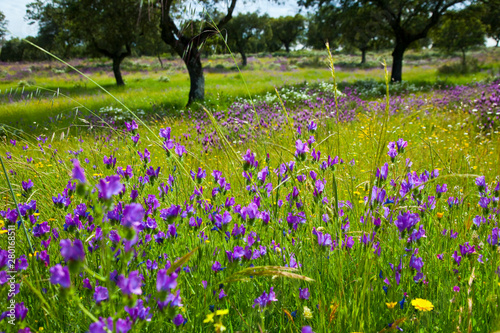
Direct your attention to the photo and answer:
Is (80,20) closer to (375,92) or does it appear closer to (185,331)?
(375,92)

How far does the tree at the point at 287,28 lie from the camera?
75.8 metres

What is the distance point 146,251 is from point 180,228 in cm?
37

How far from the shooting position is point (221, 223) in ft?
4.90

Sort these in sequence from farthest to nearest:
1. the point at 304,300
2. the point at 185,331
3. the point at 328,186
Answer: the point at 328,186, the point at 304,300, the point at 185,331

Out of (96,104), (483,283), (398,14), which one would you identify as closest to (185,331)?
(483,283)

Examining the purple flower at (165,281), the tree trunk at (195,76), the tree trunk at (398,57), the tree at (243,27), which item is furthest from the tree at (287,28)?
the purple flower at (165,281)

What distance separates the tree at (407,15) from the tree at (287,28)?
2422 inches

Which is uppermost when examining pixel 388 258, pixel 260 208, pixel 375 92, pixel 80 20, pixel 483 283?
pixel 80 20

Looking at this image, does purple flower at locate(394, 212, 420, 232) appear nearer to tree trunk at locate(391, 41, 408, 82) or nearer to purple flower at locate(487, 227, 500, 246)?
purple flower at locate(487, 227, 500, 246)

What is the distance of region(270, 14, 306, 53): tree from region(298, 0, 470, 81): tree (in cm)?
6152

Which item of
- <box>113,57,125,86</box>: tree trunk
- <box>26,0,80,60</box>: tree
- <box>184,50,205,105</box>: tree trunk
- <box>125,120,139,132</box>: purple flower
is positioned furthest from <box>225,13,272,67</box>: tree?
<box>125,120,139,132</box>: purple flower

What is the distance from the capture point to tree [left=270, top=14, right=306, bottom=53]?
75812mm

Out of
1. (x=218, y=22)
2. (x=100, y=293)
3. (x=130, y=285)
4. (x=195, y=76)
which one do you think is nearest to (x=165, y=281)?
(x=130, y=285)

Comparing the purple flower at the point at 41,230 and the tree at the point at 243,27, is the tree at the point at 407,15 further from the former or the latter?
the tree at the point at 243,27
